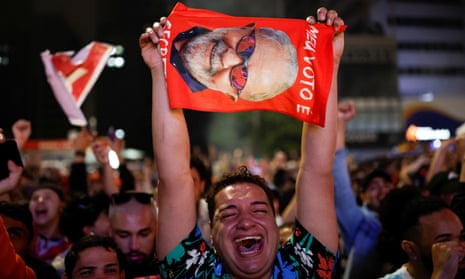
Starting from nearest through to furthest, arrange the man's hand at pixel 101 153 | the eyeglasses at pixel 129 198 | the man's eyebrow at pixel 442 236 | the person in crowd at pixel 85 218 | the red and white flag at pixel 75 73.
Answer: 1. the man's eyebrow at pixel 442 236
2. the eyeglasses at pixel 129 198
3. the person in crowd at pixel 85 218
4. the man's hand at pixel 101 153
5. the red and white flag at pixel 75 73

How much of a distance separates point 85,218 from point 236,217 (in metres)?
2.12

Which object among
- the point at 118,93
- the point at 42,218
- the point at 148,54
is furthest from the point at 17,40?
the point at 148,54

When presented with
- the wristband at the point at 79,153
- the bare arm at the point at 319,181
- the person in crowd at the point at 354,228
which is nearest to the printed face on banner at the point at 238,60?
the bare arm at the point at 319,181

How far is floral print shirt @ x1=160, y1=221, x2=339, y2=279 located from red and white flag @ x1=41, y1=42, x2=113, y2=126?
264cm

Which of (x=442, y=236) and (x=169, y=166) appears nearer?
(x=169, y=166)

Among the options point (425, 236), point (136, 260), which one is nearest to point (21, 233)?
point (136, 260)

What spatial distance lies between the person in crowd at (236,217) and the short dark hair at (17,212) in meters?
1.55

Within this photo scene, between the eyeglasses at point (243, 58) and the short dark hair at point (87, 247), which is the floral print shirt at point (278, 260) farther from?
the short dark hair at point (87, 247)

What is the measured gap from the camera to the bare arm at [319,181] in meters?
2.54

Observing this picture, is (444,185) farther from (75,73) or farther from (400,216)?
(75,73)

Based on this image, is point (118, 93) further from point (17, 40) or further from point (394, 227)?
point (394, 227)

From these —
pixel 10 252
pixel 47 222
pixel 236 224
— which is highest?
pixel 236 224

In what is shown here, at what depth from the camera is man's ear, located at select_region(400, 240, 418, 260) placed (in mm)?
3113

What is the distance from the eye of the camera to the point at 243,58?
8.76ft
